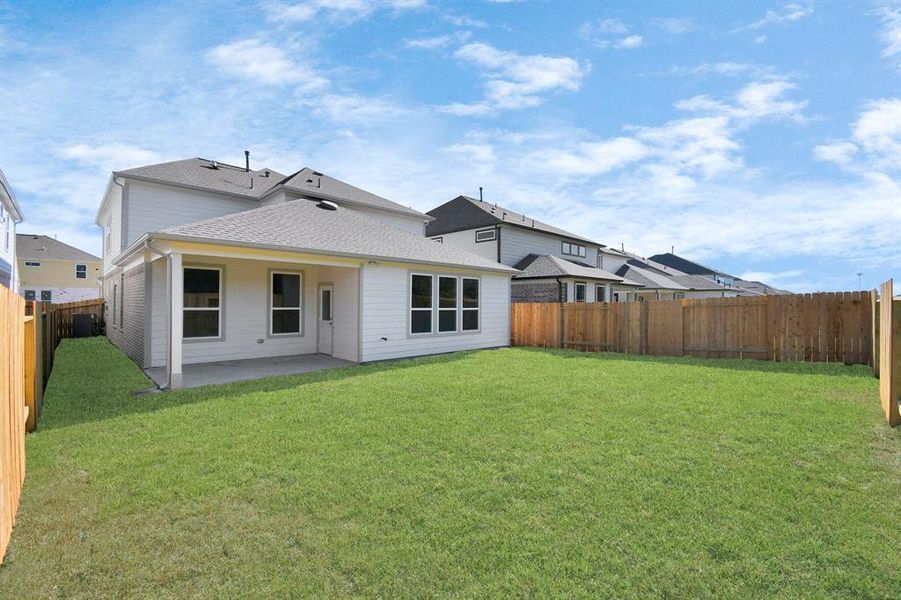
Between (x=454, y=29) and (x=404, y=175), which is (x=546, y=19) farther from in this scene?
(x=404, y=175)

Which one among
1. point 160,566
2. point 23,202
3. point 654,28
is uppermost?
point 654,28

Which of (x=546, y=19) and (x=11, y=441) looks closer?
(x=11, y=441)

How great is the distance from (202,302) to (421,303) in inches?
226

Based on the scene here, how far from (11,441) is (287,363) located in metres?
7.61

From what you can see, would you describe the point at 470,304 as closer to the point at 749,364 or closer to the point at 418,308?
the point at 418,308

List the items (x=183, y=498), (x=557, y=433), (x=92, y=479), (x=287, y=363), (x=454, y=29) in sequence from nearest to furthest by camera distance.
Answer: (x=183, y=498) < (x=92, y=479) < (x=557, y=433) < (x=454, y=29) < (x=287, y=363)

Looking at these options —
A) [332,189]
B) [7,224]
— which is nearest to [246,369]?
[332,189]

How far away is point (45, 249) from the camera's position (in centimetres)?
3581

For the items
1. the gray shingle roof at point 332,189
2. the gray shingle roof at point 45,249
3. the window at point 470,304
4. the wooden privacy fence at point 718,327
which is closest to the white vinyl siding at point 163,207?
the gray shingle roof at point 332,189

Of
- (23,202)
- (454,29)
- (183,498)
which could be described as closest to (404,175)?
(454,29)

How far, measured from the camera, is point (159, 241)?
8344 millimetres

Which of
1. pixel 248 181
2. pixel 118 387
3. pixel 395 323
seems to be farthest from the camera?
pixel 248 181

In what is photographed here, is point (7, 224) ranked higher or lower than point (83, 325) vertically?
higher

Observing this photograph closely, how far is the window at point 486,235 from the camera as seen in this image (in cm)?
2236
